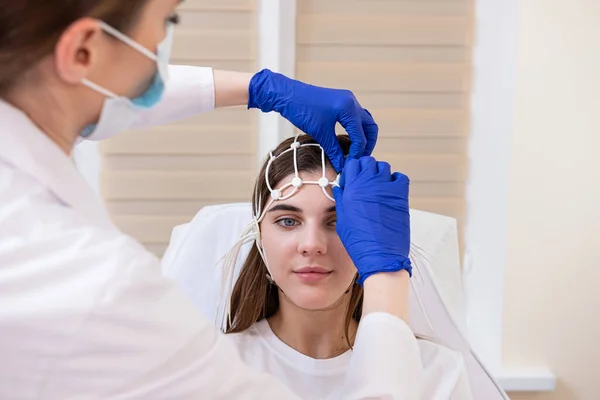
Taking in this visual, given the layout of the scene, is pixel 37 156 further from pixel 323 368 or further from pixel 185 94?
pixel 323 368

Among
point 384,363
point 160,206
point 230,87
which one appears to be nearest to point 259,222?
point 230,87

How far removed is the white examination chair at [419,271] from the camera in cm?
154

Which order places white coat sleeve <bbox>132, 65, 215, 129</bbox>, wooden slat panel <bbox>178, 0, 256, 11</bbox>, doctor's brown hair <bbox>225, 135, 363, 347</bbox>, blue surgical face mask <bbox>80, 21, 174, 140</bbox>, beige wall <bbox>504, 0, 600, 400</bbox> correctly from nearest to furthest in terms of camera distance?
blue surgical face mask <bbox>80, 21, 174, 140</bbox>, white coat sleeve <bbox>132, 65, 215, 129</bbox>, doctor's brown hair <bbox>225, 135, 363, 347</bbox>, beige wall <bbox>504, 0, 600, 400</bbox>, wooden slat panel <bbox>178, 0, 256, 11</bbox>

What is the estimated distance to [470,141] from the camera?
2.10 m

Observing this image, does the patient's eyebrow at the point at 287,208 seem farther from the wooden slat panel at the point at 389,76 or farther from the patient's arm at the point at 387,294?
the wooden slat panel at the point at 389,76

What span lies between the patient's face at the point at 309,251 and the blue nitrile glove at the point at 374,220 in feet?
0.43

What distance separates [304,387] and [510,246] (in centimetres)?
83

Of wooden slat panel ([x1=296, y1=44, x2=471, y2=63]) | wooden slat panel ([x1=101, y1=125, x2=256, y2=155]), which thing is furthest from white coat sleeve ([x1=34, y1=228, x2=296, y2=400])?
wooden slat panel ([x1=296, y1=44, x2=471, y2=63])

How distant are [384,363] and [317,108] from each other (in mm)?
552

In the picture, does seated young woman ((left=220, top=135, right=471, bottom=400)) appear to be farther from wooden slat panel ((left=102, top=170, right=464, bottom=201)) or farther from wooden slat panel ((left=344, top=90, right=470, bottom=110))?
wooden slat panel ((left=344, top=90, right=470, bottom=110))

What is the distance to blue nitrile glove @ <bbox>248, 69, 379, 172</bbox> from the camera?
1255 millimetres

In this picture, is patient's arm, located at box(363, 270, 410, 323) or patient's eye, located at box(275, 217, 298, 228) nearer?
patient's arm, located at box(363, 270, 410, 323)

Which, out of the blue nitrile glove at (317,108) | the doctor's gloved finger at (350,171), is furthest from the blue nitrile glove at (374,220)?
the blue nitrile glove at (317,108)

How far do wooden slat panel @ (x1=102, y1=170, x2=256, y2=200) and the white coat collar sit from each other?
1253 mm
